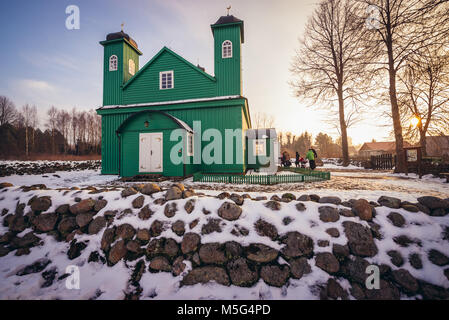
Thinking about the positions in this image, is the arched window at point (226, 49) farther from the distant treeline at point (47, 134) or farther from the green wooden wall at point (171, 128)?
the distant treeline at point (47, 134)

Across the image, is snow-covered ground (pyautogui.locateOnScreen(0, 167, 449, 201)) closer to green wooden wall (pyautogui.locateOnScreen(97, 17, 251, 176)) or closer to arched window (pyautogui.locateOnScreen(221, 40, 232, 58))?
green wooden wall (pyautogui.locateOnScreen(97, 17, 251, 176))

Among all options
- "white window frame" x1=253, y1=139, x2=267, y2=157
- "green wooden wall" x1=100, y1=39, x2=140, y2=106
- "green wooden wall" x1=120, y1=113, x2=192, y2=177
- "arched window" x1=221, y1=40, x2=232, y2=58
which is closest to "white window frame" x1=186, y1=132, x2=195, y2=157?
"green wooden wall" x1=120, y1=113, x2=192, y2=177

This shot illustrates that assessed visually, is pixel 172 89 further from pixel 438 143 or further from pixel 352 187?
pixel 438 143

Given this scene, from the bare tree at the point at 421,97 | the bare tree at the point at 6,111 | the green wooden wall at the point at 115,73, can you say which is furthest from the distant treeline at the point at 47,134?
the bare tree at the point at 421,97

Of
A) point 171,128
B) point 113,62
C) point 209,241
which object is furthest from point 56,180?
point 209,241

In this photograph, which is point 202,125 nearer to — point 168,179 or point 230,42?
point 168,179

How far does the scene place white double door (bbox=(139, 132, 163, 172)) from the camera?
35.1 feet

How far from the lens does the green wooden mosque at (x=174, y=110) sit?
10664 mm

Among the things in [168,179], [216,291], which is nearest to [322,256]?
[216,291]

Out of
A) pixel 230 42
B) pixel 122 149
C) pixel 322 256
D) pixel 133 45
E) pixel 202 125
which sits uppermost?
pixel 133 45

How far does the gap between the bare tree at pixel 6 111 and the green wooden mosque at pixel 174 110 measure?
1362 inches

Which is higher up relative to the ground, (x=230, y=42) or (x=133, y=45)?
(x=133, y=45)

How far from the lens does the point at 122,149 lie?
11.0 m
